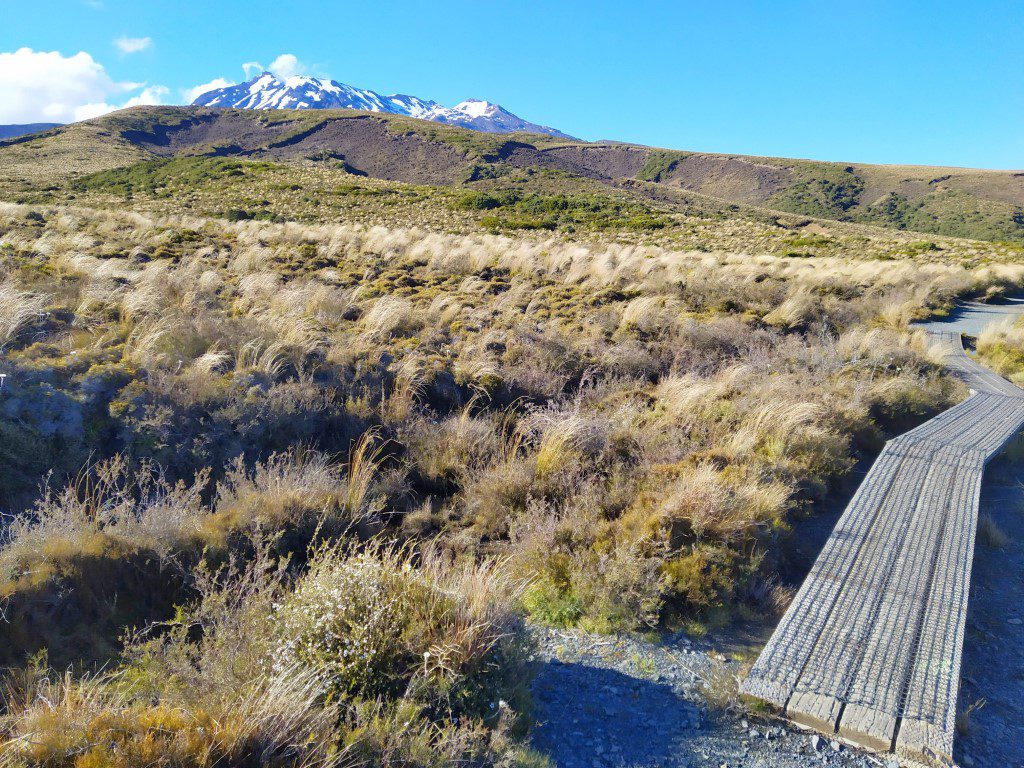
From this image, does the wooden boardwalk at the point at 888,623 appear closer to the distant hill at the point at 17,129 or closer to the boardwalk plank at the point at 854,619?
the boardwalk plank at the point at 854,619

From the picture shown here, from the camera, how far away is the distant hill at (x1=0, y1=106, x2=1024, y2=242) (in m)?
61.6

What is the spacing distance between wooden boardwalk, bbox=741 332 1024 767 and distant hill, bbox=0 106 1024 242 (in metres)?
53.6

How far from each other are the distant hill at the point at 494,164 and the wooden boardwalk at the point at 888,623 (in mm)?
53580

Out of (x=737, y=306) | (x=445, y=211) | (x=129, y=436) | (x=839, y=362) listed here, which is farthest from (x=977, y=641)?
(x=445, y=211)

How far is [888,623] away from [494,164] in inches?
2687

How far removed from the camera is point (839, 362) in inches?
302

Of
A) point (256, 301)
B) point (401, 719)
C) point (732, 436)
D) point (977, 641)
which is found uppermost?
point (256, 301)

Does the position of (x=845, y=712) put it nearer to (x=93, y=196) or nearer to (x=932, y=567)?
(x=932, y=567)

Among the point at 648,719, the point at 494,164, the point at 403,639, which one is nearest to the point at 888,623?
the point at 648,719

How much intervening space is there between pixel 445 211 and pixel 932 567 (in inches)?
1210

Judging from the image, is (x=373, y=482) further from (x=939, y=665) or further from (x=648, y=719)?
(x=939, y=665)

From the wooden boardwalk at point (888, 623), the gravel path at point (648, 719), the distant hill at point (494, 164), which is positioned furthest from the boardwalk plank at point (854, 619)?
the distant hill at point (494, 164)

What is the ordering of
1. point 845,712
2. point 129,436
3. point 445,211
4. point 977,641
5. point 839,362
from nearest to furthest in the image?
point 845,712
point 977,641
point 129,436
point 839,362
point 445,211

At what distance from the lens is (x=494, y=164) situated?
216 feet
